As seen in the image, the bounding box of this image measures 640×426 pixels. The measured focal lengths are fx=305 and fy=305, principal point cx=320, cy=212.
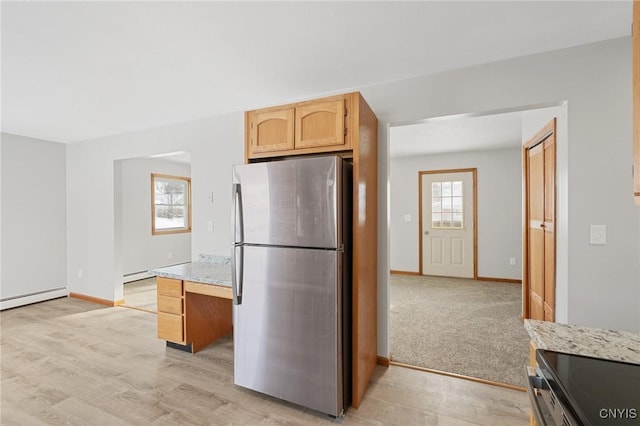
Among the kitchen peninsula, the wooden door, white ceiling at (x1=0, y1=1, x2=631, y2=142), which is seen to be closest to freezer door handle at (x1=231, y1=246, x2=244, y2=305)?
the kitchen peninsula

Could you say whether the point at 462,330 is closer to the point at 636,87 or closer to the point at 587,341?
the point at 587,341

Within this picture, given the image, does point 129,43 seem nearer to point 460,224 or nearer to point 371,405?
point 371,405

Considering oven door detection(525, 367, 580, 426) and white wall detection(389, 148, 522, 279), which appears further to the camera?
white wall detection(389, 148, 522, 279)

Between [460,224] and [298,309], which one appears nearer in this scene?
[298,309]

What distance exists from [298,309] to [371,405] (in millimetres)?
876

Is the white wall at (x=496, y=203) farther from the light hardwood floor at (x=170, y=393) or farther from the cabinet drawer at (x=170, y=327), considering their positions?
the cabinet drawer at (x=170, y=327)

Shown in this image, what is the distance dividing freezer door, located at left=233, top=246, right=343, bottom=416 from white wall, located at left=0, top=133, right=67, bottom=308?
4.11 m

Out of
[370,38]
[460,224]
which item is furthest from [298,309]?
[460,224]

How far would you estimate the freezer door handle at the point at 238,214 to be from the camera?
7.29 feet

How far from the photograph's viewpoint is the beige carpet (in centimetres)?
268

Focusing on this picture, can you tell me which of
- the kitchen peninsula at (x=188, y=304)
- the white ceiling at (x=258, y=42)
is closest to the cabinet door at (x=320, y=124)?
the white ceiling at (x=258, y=42)

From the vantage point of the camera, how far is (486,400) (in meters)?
2.19

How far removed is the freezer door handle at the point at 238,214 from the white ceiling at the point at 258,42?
0.99 meters

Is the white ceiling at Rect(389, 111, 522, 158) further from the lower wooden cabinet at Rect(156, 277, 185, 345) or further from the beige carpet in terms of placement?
the lower wooden cabinet at Rect(156, 277, 185, 345)
